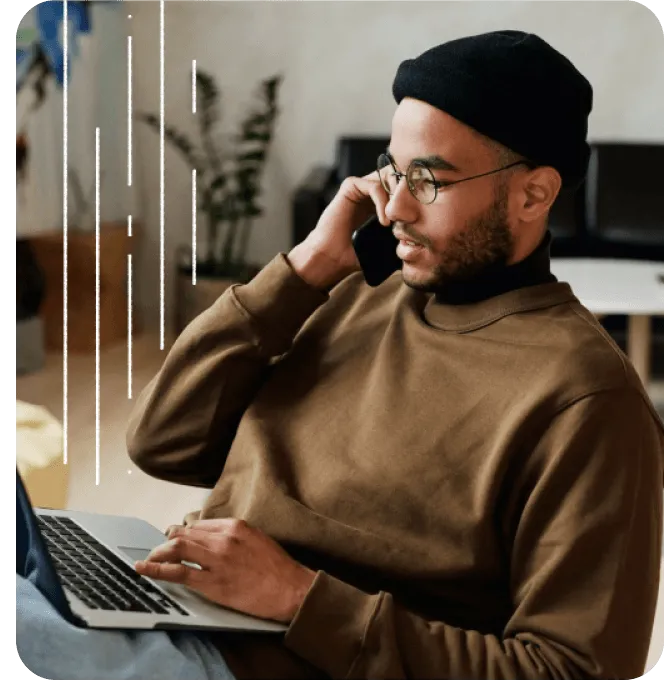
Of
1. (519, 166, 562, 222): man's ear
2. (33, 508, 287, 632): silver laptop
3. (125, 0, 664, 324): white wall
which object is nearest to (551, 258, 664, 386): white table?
(125, 0, 664, 324): white wall

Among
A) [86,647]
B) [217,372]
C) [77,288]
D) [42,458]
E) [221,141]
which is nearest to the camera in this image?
[86,647]

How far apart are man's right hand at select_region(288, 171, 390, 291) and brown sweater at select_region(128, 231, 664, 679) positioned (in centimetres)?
2

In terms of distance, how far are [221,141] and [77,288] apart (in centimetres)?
117

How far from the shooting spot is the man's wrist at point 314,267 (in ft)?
4.14

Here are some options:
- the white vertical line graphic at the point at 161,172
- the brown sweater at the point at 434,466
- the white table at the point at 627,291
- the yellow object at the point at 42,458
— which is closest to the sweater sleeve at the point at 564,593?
the brown sweater at the point at 434,466

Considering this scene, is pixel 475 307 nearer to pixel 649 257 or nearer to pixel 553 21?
pixel 649 257

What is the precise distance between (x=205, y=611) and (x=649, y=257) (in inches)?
161

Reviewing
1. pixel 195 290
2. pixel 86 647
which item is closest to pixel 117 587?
pixel 86 647

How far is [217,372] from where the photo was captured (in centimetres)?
125

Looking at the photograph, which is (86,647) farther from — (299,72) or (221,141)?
(299,72)

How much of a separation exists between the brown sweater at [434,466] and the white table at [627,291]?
7.41 feet

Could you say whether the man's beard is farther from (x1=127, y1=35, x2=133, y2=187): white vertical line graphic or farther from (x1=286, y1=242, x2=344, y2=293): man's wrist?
(x1=127, y1=35, x2=133, y2=187): white vertical line graphic

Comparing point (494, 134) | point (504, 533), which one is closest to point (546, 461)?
point (504, 533)

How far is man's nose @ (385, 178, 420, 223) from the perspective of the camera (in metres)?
1.08
